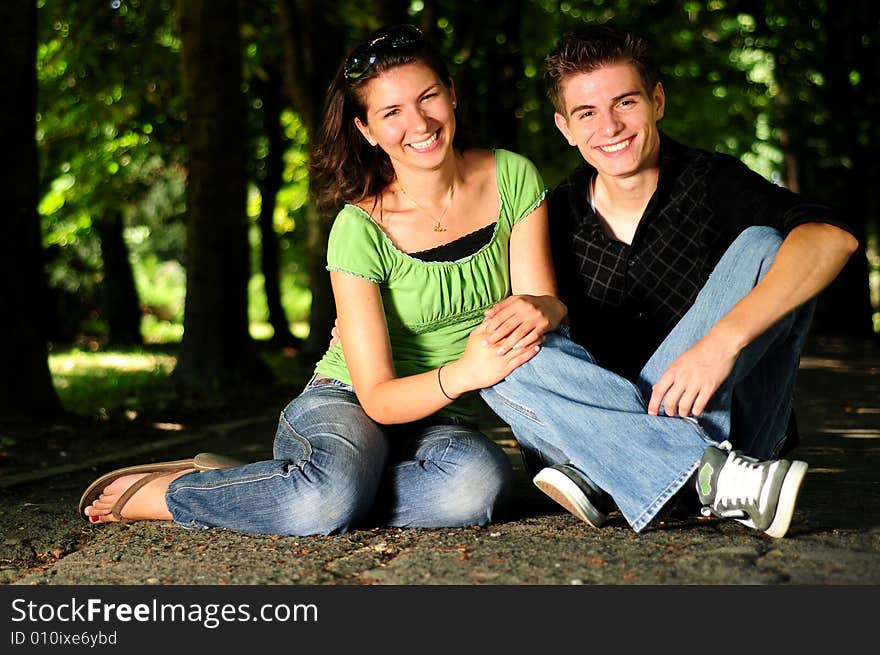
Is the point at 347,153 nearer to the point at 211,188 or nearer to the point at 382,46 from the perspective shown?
the point at 382,46

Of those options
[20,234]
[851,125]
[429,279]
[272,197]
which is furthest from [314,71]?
[429,279]

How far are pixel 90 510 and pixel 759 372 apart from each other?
8.99ft

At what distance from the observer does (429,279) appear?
4332 millimetres

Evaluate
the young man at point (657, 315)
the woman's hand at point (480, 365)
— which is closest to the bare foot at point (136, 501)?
the woman's hand at point (480, 365)

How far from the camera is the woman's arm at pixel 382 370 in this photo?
4.01 meters

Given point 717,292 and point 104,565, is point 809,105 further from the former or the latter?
point 104,565

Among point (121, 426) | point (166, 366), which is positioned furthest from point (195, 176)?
point (166, 366)

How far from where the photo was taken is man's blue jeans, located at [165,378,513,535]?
4.17m

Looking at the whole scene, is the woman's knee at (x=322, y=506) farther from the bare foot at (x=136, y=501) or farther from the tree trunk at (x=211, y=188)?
the tree trunk at (x=211, y=188)

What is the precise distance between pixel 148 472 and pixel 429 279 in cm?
144

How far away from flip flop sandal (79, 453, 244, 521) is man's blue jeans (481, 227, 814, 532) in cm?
116

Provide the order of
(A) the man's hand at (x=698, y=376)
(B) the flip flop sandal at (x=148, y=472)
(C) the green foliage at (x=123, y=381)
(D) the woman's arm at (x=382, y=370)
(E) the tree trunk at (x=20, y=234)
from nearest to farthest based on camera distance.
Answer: (A) the man's hand at (x=698, y=376) < (D) the woman's arm at (x=382, y=370) < (B) the flip flop sandal at (x=148, y=472) < (E) the tree trunk at (x=20, y=234) < (C) the green foliage at (x=123, y=381)

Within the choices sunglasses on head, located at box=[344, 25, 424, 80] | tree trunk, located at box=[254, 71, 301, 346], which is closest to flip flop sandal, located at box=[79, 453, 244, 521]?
sunglasses on head, located at box=[344, 25, 424, 80]

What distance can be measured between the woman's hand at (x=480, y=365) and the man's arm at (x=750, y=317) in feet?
1.60
